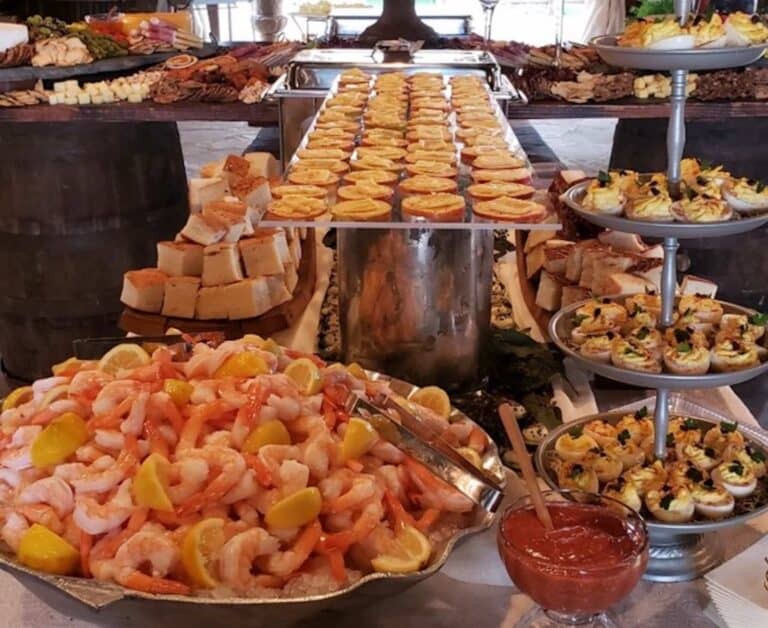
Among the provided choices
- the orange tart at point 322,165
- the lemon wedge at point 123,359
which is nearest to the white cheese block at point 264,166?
the orange tart at point 322,165

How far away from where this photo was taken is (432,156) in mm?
1900

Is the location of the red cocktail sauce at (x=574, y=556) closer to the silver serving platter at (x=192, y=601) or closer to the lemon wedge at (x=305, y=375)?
the silver serving platter at (x=192, y=601)

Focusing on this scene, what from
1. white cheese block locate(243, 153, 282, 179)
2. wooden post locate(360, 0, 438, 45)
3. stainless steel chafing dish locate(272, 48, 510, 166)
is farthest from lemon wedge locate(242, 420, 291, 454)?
wooden post locate(360, 0, 438, 45)

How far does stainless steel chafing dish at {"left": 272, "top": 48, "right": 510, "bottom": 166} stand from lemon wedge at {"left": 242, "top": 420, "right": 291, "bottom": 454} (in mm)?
1900

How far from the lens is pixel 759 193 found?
3.98ft

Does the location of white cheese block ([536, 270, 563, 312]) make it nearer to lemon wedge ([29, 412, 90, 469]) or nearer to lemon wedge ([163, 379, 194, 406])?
lemon wedge ([163, 379, 194, 406])

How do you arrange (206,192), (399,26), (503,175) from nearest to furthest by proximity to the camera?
(503,175)
(206,192)
(399,26)

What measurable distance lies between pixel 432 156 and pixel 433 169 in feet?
0.38

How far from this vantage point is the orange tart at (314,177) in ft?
5.61

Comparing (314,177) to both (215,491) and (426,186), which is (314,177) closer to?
(426,186)

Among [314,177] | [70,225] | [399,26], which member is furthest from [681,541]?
[399,26]

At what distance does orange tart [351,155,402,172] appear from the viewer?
1.82 meters

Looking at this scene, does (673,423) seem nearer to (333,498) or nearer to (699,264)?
(333,498)

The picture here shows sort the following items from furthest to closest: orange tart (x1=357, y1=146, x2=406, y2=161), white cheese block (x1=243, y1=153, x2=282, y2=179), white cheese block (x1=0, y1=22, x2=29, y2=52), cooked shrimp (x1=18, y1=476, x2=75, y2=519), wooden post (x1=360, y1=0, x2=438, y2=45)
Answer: wooden post (x1=360, y1=0, x2=438, y2=45) → white cheese block (x1=0, y1=22, x2=29, y2=52) → white cheese block (x1=243, y1=153, x2=282, y2=179) → orange tart (x1=357, y1=146, x2=406, y2=161) → cooked shrimp (x1=18, y1=476, x2=75, y2=519)
